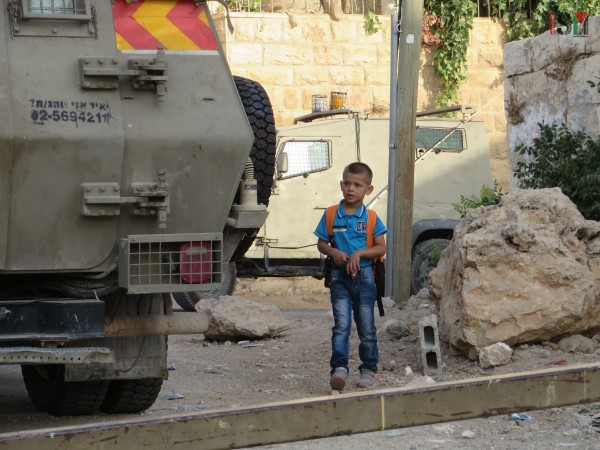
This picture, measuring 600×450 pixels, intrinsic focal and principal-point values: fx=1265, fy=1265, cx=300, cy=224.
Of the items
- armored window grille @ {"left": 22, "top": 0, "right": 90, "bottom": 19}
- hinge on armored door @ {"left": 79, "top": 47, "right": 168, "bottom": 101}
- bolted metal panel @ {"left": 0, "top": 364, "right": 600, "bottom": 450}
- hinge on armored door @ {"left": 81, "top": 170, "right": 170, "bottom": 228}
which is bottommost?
bolted metal panel @ {"left": 0, "top": 364, "right": 600, "bottom": 450}

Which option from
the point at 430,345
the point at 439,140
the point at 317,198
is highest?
the point at 439,140

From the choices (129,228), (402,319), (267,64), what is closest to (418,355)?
(402,319)

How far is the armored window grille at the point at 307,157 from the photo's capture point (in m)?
14.1

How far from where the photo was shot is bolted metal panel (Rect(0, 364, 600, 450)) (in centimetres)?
318

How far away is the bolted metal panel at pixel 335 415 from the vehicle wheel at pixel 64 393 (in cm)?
343

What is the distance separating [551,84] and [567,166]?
55.5 inches

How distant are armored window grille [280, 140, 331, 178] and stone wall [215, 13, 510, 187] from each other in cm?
315

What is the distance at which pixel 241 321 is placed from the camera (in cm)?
1007

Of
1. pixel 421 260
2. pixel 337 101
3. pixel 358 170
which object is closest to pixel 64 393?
pixel 358 170

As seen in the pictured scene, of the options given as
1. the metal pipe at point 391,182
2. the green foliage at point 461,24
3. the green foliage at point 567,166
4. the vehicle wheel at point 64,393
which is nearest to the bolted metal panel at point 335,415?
the vehicle wheel at point 64,393

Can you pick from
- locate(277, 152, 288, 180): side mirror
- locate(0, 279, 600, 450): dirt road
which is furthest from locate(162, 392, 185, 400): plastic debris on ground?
locate(277, 152, 288, 180): side mirror

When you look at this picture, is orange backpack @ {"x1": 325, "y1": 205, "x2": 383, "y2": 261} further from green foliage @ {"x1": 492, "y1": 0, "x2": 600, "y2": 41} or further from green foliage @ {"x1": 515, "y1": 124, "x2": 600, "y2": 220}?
green foliage @ {"x1": 492, "y1": 0, "x2": 600, "y2": 41}

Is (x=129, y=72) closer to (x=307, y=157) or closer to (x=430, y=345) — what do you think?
(x=430, y=345)

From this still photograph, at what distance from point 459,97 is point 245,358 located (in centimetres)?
1003
